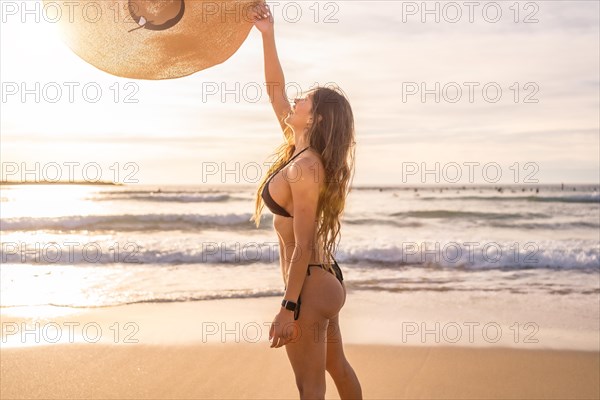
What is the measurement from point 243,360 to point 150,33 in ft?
12.6

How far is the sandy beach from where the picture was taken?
5719mm

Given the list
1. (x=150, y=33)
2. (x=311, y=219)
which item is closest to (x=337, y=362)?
(x=311, y=219)

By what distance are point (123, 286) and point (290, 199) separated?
7.85 m

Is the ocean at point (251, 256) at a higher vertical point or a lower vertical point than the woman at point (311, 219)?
Answer: lower

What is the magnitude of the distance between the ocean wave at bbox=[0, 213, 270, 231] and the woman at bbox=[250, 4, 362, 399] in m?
20.7

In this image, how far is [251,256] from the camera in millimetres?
14578

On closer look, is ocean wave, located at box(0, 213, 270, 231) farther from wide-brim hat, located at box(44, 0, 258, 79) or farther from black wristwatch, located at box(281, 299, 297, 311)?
black wristwatch, located at box(281, 299, 297, 311)

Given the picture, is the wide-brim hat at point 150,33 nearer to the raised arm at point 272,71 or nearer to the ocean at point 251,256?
the raised arm at point 272,71

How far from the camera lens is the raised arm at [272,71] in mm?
3709

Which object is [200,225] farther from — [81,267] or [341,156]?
[341,156]

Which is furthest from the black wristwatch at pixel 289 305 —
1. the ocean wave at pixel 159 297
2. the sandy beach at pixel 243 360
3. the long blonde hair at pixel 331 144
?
the ocean wave at pixel 159 297

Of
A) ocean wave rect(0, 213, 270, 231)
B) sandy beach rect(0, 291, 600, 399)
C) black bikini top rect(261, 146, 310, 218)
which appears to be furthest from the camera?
ocean wave rect(0, 213, 270, 231)

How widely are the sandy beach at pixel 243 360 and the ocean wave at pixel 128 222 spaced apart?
16117mm

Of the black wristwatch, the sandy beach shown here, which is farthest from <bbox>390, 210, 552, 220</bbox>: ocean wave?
the black wristwatch
